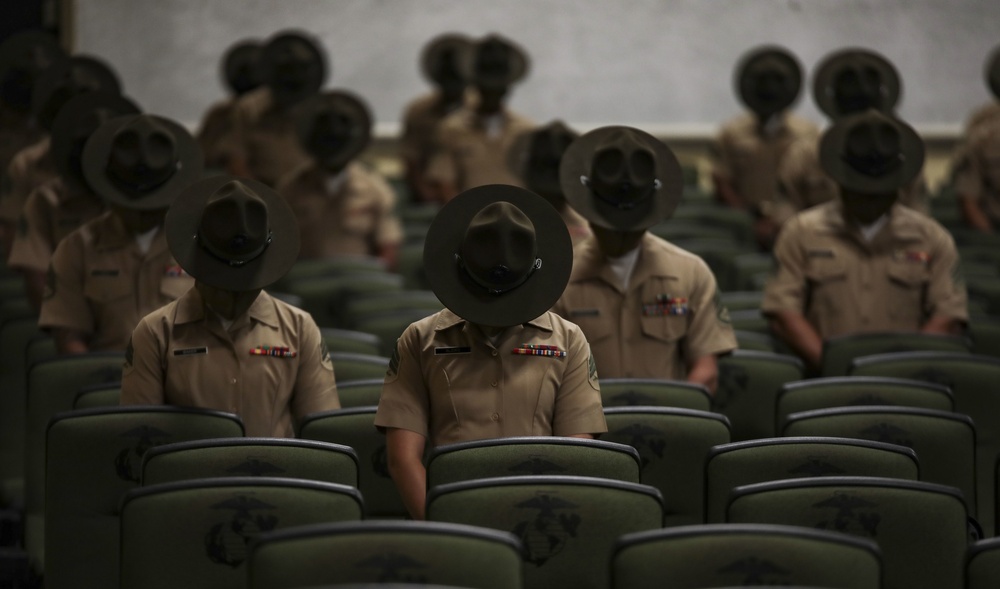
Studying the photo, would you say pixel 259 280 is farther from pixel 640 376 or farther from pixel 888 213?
pixel 888 213

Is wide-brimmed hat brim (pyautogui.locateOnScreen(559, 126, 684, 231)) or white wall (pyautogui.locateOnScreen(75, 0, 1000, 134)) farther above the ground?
white wall (pyautogui.locateOnScreen(75, 0, 1000, 134))

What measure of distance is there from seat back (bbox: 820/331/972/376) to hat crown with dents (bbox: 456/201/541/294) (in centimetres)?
215

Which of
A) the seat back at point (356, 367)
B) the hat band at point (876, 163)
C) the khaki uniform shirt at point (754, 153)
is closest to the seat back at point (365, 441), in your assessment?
the seat back at point (356, 367)

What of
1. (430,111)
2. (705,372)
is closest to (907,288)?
(705,372)

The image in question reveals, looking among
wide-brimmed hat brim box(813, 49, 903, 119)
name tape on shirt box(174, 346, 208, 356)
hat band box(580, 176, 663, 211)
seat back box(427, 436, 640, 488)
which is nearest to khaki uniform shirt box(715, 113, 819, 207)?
wide-brimmed hat brim box(813, 49, 903, 119)

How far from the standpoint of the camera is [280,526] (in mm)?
3604

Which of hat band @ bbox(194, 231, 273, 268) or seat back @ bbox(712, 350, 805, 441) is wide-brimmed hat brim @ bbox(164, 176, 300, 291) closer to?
hat band @ bbox(194, 231, 273, 268)

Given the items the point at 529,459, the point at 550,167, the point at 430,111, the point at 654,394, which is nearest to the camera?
the point at 529,459

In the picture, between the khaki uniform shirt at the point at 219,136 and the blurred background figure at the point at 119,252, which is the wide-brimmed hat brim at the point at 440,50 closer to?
the khaki uniform shirt at the point at 219,136

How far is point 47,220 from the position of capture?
6711 mm

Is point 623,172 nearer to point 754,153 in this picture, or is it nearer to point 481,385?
point 481,385

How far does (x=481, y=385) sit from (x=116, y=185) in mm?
2110

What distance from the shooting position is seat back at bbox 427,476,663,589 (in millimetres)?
3588

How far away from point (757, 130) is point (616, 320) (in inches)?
198
